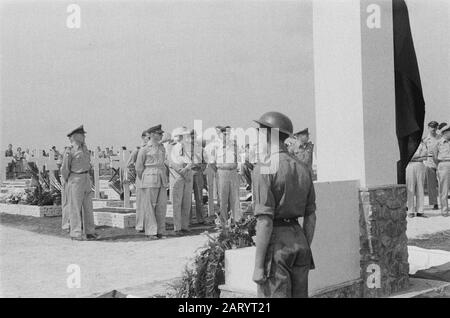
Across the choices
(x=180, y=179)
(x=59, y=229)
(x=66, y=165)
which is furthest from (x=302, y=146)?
(x=59, y=229)

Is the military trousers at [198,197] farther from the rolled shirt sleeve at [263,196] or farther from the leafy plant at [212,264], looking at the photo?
the rolled shirt sleeve at [263,196]

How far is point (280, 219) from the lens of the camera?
3936 mm

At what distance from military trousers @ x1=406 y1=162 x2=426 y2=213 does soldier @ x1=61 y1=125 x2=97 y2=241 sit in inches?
322

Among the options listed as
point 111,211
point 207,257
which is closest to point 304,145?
point 111,211

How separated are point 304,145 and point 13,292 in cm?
864

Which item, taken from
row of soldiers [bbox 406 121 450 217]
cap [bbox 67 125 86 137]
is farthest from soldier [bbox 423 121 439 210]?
cap [bbox 67 125 86 137]

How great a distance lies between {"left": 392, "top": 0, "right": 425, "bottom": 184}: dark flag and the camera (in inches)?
264

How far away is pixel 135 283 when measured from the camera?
6469 millimetres

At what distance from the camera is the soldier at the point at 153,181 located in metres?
10.7

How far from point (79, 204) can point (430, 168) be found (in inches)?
389

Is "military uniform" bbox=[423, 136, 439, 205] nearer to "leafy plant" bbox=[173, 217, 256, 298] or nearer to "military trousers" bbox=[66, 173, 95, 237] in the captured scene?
"military trousers" bbox=[66, 173, 95, 237]

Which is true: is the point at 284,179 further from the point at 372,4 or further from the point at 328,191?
the point at 372,4

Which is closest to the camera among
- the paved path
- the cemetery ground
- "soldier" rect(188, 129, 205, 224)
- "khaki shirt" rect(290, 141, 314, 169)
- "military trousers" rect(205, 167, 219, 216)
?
the cemetery ground

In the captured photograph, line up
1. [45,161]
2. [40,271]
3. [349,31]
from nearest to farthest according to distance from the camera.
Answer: [349,31]
[40,271]
[45,161]
